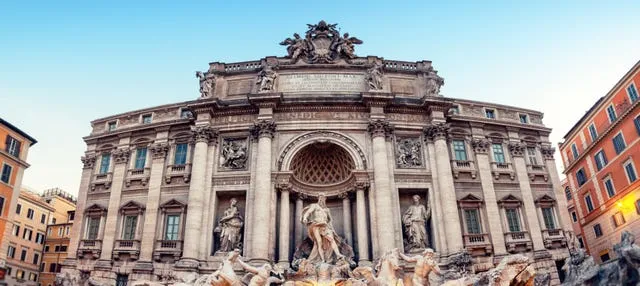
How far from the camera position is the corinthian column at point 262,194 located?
22109 millimetres

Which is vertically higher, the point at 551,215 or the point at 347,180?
the point at 347,180

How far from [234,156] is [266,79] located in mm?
5064

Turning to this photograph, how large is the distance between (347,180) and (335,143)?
2256 millimetres

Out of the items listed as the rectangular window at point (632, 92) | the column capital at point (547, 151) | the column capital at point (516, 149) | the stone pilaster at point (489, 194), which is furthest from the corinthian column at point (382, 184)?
the rectangular window at point (632, 92)

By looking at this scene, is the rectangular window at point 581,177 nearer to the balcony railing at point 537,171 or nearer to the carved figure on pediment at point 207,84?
the balcony railing at point 537,171

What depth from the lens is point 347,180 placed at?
25312 mm

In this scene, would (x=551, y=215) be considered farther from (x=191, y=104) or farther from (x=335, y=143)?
(x=191, y=104)

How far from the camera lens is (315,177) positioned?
26594mm

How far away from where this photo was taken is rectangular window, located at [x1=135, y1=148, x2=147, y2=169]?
1071 inches

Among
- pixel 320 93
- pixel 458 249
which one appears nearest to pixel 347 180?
pixel 320 93

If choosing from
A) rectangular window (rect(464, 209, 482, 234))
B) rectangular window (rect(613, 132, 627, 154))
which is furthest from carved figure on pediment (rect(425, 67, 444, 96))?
rectangular window (rect(613, 132, 627, 154))

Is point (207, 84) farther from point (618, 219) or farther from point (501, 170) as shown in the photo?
point (618, 219)

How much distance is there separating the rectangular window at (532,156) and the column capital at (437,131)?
663 centimetres

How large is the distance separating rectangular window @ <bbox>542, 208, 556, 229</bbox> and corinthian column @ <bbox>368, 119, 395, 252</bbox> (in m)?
10.2
